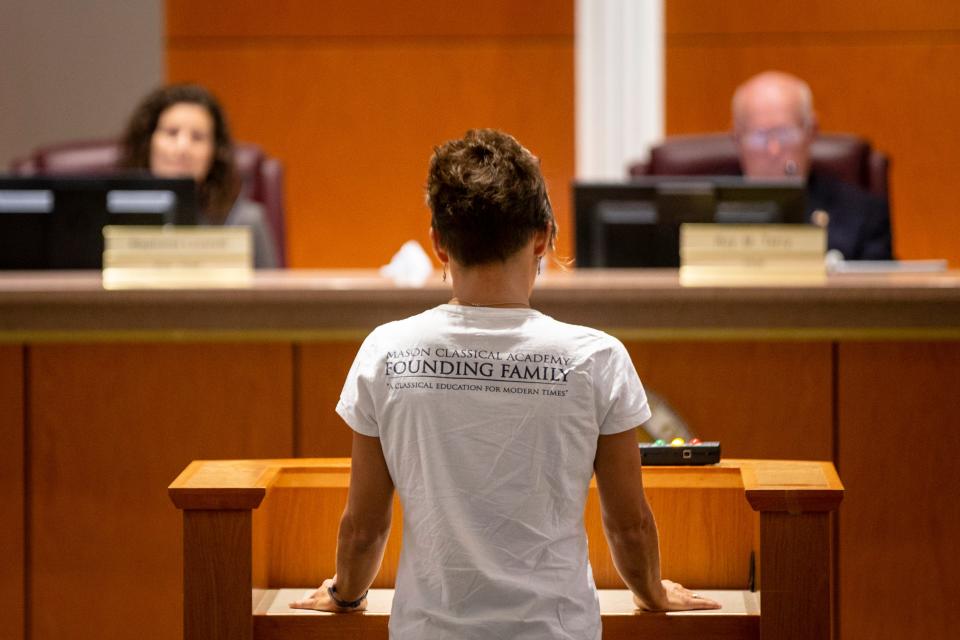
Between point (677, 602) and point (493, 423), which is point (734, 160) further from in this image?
point (493, 423)

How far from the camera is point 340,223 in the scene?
4.85m

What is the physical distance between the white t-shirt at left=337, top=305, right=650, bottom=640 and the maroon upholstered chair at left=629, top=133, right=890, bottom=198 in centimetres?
239

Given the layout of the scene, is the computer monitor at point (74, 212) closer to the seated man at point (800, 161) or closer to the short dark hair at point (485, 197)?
the short dark hair at point (485, 197)

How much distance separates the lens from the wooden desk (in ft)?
6.57

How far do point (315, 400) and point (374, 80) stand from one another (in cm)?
295

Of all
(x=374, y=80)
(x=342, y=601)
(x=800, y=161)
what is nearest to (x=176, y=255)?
(x=342, y=601)

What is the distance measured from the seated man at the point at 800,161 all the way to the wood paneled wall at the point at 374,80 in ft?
4.14

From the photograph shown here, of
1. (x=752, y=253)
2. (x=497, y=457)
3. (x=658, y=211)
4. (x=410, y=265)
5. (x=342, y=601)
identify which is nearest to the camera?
(x=497, y=457)

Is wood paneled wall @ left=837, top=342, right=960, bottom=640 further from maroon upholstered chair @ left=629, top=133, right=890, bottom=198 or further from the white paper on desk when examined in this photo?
maroon upholstered chair @ left=629, top=133, right=890, bottom=198

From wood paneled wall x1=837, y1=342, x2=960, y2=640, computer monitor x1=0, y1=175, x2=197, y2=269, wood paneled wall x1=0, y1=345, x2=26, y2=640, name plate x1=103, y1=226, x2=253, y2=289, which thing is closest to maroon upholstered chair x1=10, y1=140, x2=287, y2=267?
computer monitor x1=0, y1=175, x2=197, y2=269

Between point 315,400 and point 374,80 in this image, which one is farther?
point 374,80

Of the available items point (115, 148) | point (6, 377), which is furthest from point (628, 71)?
point (6, 377)

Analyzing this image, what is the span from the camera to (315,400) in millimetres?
2074

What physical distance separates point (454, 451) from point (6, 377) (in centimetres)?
112
